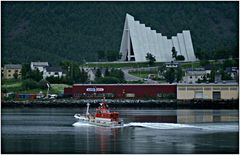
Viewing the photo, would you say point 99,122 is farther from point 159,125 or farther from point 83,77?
point 83,77

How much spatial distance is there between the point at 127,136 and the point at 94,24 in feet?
271

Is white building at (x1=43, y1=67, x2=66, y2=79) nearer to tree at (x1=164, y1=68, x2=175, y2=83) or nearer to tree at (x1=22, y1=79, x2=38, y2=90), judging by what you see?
tree at (x1=22, y1=79, x2=38, y2=90)

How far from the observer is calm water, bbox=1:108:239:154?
19859mm

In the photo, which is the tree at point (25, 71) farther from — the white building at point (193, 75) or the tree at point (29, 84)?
the white building at point (193, 75)

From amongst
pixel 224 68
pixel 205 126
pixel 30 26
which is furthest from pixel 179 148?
pixel 30 26

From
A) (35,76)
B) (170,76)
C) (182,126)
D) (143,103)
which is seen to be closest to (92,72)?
(35,76)

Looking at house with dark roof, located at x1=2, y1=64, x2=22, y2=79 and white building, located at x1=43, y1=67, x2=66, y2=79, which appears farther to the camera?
house with dark roof, located at x1=2, y1=64, x2=22, y2=79

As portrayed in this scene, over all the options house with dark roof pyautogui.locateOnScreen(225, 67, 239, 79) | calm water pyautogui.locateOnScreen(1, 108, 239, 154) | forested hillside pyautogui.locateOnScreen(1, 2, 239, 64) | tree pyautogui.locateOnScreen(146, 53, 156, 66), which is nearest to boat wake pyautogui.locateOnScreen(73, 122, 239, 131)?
calm water pyautogui.locateOnScreen(1, 108, 239, 154)

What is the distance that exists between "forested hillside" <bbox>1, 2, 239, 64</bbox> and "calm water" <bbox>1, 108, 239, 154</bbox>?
60570 millimetres

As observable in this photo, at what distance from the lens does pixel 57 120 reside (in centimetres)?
2978

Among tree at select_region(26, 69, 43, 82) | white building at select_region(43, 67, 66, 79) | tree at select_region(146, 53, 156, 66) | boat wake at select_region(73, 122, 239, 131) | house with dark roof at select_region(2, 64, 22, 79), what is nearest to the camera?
boat wake at select_region(73, 122, 239, 131)

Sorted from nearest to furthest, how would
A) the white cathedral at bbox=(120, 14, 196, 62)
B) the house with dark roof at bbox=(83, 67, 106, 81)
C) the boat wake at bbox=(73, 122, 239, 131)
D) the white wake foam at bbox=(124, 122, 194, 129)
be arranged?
the boat wake at bbox=(73, 122, 239, 131), the white wake foam at bbox=(124, 122, 194, 129), the house with dark roof at bbox=(83, 67, 106, 81), the white cathedral at bbox=(120, 14, 196, 62)

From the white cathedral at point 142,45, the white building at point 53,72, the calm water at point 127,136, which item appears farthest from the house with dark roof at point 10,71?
the calm water at point 127,136

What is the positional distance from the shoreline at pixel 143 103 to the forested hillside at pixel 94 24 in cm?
4525
